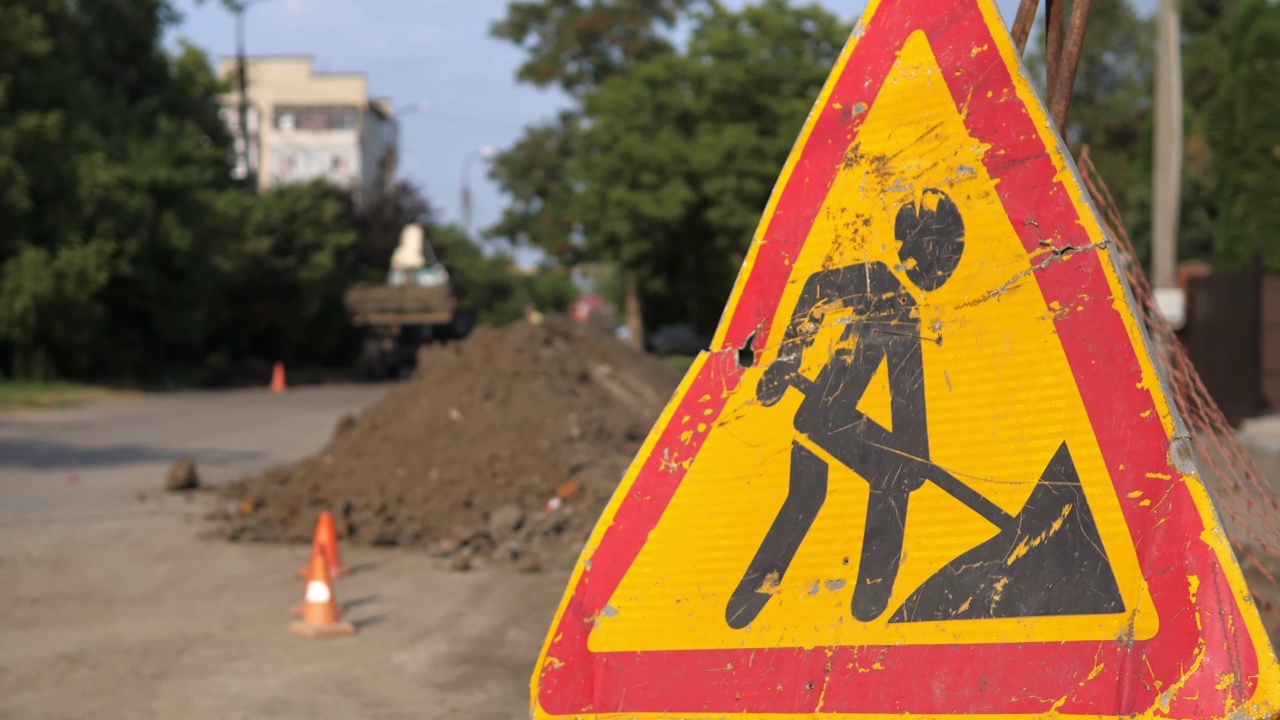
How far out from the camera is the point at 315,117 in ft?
314

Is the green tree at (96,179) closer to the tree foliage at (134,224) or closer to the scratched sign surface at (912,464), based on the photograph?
the tree foliage at (134,224)

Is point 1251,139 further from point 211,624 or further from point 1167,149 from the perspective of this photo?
point 211,624

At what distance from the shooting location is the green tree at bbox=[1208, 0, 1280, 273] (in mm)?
28109

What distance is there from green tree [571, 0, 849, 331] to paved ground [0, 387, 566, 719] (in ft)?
96.0

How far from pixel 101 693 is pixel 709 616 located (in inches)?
148

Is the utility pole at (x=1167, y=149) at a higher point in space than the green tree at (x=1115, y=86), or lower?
lower

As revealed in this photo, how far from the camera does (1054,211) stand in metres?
2.47

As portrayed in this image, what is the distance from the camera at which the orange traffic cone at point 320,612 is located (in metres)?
6.54

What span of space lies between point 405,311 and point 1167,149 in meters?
21.0

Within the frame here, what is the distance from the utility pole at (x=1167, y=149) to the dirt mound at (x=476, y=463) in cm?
800

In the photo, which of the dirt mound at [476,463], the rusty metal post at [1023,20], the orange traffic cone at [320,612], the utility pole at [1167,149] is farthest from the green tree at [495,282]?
the rusty metal post at [1023,20]

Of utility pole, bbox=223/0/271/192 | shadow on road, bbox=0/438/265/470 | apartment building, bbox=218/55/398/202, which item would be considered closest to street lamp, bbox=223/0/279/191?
utility pole, bbox=223/0/271/192

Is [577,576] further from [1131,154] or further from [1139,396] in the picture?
[1131,154]

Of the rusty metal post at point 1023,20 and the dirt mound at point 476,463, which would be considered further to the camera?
the dirt mound at point 476,463
